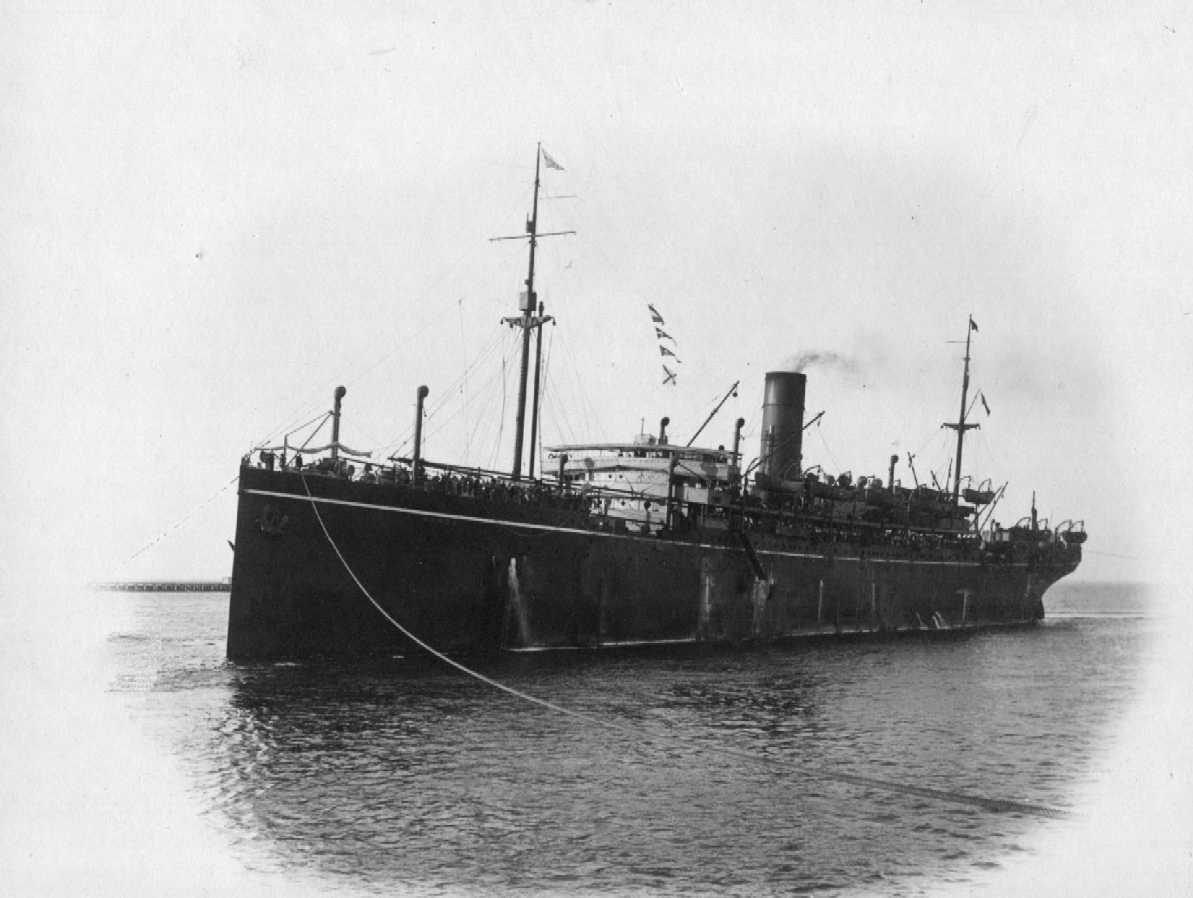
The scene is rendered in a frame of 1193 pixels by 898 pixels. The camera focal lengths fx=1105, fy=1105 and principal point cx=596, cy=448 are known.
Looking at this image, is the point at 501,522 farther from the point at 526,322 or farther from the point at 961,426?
the point at 961,426

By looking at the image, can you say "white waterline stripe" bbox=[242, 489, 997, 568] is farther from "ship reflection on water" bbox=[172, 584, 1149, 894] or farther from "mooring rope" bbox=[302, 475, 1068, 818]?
"ship reflection on water" bbox=[172, 584, 1149, 894]

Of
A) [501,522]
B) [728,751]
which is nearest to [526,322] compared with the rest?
[501,522]

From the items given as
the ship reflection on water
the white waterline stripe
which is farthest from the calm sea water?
the white waterline stripe

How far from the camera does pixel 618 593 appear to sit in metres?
28.4

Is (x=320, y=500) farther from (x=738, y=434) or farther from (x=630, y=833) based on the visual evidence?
(x=738, y=434)

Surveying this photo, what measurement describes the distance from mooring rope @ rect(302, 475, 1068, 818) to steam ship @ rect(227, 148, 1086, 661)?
18 centimetres

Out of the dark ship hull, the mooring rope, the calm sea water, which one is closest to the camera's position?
the calm sea water

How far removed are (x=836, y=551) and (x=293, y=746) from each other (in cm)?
2607

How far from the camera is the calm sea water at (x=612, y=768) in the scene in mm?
10289

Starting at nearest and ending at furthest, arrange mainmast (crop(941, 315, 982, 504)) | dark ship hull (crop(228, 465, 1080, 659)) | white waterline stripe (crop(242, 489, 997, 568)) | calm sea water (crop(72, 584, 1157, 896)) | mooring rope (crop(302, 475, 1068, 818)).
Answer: calm sea water (crop(72, 584, 1157, 896)) → mooring rope (crop(302, 475, 1068, 818)) → dark ship hull (crop(228, 465, 1080, 659)) → white waterline stripe (crop(242, 489, 997, 568)) → mainmast (crop(941, 315, 982, 504))

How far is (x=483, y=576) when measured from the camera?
24.7 meters

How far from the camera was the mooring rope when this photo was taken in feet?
43.3

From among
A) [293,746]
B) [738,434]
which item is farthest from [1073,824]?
[738,434]

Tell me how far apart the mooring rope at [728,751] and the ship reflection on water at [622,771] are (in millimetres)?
156
